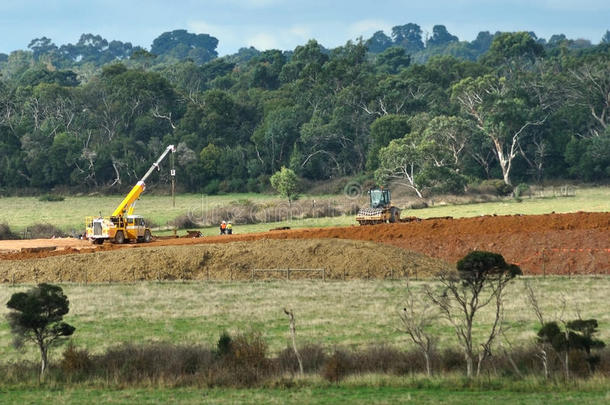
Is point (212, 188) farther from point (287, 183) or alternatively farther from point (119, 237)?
point (119, 237)

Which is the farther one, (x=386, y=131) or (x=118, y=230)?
(x=386, y=131)

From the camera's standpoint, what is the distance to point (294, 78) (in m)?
166

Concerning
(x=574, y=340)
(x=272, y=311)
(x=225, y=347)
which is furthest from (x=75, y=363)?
(x=574, y=340)

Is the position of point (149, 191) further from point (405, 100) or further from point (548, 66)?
point (548, 66)

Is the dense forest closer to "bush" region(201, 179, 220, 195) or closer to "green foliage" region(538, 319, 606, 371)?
"bush" region(201, 179, 220, 195)

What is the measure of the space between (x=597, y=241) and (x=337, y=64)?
9466 centimetres

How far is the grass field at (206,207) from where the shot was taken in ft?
271

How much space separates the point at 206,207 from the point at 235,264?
161 feet

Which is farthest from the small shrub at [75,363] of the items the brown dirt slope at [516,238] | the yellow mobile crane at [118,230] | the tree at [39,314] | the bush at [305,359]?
the yellow mobile crane at [118,230]

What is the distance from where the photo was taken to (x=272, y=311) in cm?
3850

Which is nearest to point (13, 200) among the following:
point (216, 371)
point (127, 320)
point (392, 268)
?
point (392, 268)

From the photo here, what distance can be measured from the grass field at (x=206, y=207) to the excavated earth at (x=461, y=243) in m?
15.2

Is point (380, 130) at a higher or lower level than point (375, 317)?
higher

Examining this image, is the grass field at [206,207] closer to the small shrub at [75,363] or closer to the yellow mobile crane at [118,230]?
the yellow mobile crane at [118,230]
